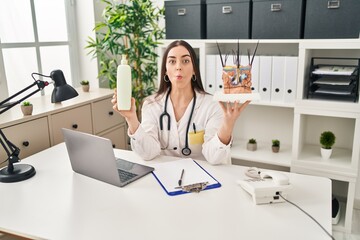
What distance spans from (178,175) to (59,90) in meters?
0.66

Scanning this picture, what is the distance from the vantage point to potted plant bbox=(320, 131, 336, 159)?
7.68 ft

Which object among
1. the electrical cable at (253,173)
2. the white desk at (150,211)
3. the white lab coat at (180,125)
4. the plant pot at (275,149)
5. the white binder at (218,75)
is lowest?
the plant pot at (275,149)

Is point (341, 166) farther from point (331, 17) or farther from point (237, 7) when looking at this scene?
point (237, 7)

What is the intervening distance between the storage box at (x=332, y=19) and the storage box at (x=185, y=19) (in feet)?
2.44

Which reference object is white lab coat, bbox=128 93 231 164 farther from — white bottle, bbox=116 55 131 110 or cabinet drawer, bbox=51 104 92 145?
cabinet drawer, bbox=51 104 92 145

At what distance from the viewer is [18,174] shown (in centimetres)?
152

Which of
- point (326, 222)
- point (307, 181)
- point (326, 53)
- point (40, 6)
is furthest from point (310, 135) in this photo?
point (40, 6)

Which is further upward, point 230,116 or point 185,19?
point 185,19

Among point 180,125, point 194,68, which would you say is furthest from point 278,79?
point 180,125

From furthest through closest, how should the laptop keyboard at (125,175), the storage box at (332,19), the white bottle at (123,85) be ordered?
the storage box at (332,19) < the laptop keyboard at (125,175) < the white bottle at (123,85)

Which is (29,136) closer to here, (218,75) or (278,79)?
(218,75)

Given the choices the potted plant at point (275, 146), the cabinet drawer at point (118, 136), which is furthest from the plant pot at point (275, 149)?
the cabinet drawer at point (118, 136)

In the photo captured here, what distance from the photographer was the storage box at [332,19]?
2.06 metres

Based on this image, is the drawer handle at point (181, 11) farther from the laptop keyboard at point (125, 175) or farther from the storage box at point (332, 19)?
the laptop keyboard at point (125, 175)
